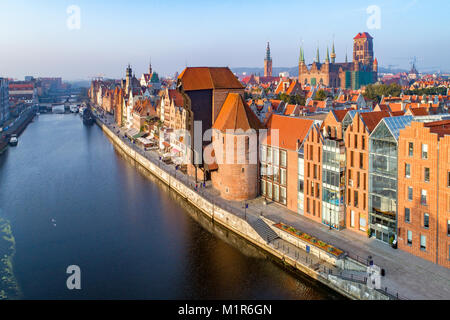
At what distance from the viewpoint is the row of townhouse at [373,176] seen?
2962cm

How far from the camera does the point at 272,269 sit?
112 feet

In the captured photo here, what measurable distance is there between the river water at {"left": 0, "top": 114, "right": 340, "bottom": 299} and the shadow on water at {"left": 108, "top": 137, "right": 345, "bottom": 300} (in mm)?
104

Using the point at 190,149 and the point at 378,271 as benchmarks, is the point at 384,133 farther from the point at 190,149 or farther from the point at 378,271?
the point at 190,149

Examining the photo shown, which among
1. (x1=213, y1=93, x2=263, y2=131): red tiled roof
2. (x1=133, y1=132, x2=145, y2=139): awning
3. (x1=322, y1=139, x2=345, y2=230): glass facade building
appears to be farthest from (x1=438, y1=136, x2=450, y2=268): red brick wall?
(x1=133, y1=132, x2=145, y2=139): awning

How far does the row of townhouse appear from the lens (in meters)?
29.6

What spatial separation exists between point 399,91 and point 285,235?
317 ft

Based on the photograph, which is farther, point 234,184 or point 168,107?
point 168,107

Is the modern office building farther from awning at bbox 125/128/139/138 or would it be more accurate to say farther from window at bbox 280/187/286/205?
window at bbox 280/187/286/205

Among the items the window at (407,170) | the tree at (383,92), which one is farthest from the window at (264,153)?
the tree at (383,92)

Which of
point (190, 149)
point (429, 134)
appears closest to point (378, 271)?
point (429, 134)

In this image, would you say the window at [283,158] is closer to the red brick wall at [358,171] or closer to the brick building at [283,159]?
the brick building at [283,159]

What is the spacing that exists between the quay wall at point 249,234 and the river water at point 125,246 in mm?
674

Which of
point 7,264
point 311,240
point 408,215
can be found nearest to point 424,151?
point 408,215

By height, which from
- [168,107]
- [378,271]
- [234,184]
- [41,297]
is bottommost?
[41,297]
